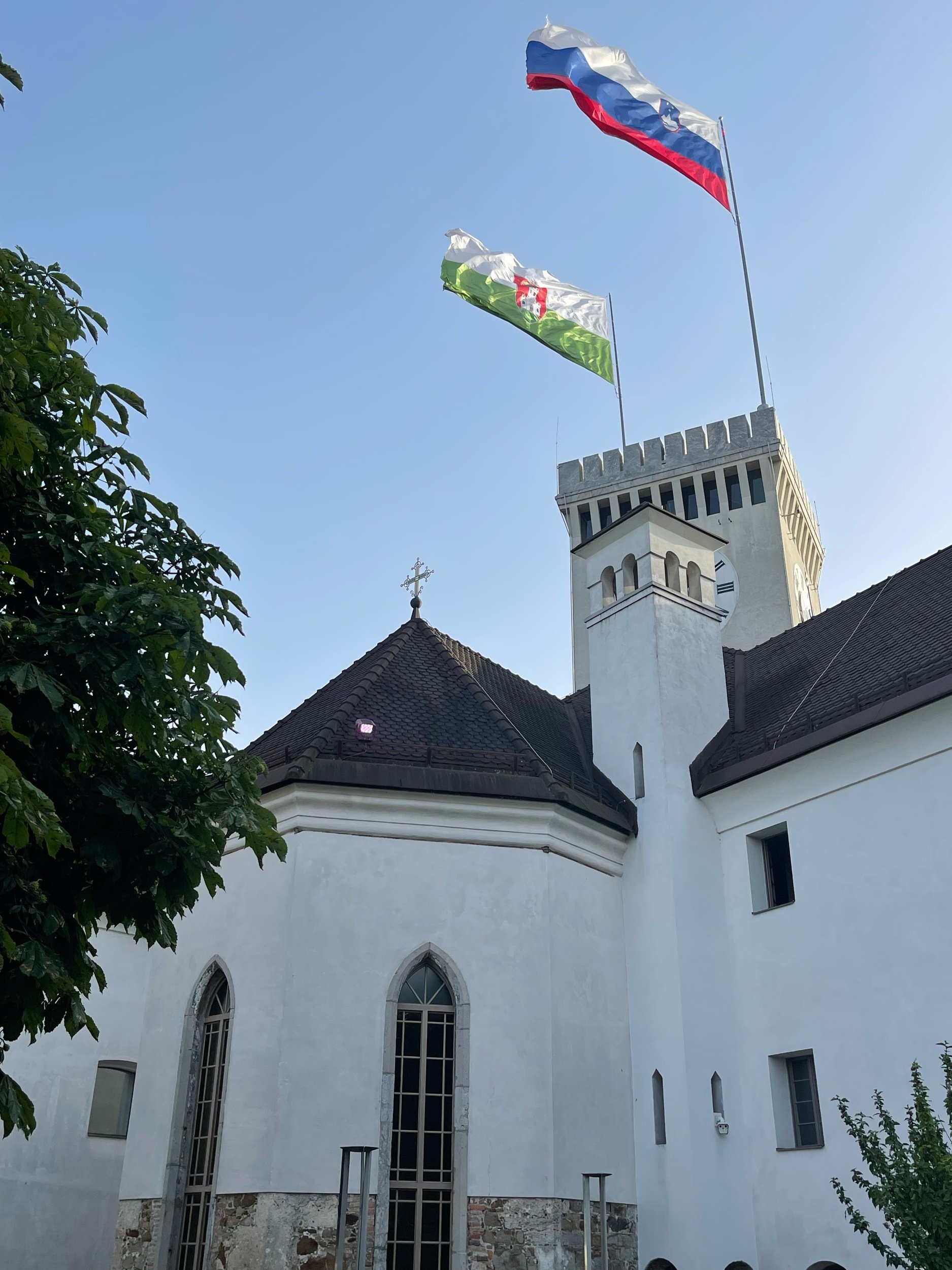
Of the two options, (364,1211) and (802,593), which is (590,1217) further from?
(802,593)

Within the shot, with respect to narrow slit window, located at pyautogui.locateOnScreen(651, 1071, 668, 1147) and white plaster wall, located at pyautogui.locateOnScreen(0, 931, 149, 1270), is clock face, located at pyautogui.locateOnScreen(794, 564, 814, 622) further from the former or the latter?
white plaster wall, located at pyautogui.locateOnScreen(0, 931, 149, 1270)

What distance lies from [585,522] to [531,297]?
15.4m

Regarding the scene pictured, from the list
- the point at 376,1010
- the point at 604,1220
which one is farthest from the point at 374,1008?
the point at 604,1220

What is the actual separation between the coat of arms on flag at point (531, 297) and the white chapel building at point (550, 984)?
11789 mm

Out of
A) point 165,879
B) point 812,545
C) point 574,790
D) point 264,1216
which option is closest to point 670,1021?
point 574,790

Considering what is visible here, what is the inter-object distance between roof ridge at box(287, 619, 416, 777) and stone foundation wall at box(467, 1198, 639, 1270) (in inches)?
231

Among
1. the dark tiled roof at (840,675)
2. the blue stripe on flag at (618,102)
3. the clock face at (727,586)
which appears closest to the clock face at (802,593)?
the clock face at (727,586)

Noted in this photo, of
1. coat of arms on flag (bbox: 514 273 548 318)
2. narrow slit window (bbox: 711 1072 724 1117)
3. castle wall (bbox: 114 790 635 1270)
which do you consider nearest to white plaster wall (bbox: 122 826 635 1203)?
castle wall (bbox: 114 790 635 1270)

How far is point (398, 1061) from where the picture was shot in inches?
588

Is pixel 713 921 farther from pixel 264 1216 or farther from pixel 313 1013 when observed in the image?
pixel 264 1216

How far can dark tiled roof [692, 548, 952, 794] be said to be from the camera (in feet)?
52.7

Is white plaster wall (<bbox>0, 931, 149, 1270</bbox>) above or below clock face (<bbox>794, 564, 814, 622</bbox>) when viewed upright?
below

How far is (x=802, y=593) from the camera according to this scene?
39.9 metres

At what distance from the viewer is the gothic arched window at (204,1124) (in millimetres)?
14594
